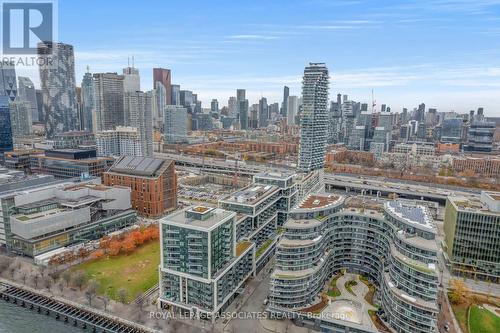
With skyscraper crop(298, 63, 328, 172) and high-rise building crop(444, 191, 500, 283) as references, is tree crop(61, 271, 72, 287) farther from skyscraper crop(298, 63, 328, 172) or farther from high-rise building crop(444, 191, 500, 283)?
skyscraper crop(298, 63, 328, 172)

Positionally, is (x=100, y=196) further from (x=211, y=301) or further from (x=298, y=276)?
(x=298, y=276)

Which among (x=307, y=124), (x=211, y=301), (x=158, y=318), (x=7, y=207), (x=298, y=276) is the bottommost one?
(x=158, y=318)

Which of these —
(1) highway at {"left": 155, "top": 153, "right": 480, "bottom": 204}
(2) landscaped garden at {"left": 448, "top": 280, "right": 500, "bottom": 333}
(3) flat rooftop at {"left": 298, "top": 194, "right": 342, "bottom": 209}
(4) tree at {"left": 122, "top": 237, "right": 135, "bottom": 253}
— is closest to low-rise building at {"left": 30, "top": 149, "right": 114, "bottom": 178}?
(4) tree at {"left": 122, "top": 237, "right": 135, "bottom": 253}

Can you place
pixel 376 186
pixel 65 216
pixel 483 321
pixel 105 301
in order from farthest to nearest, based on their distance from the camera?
pixel 376 186 → pixel 65 216 → pixel 105 301 → pixel 483 321

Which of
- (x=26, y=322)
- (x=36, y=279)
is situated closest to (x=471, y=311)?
(x=26, y=322)

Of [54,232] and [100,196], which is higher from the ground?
[100,196]

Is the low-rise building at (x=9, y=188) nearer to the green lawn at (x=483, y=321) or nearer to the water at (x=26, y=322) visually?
the water at (x=26, y=322)

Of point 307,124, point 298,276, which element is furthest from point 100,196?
point 307,124

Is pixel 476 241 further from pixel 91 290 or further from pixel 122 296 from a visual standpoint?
pixel 91 290
